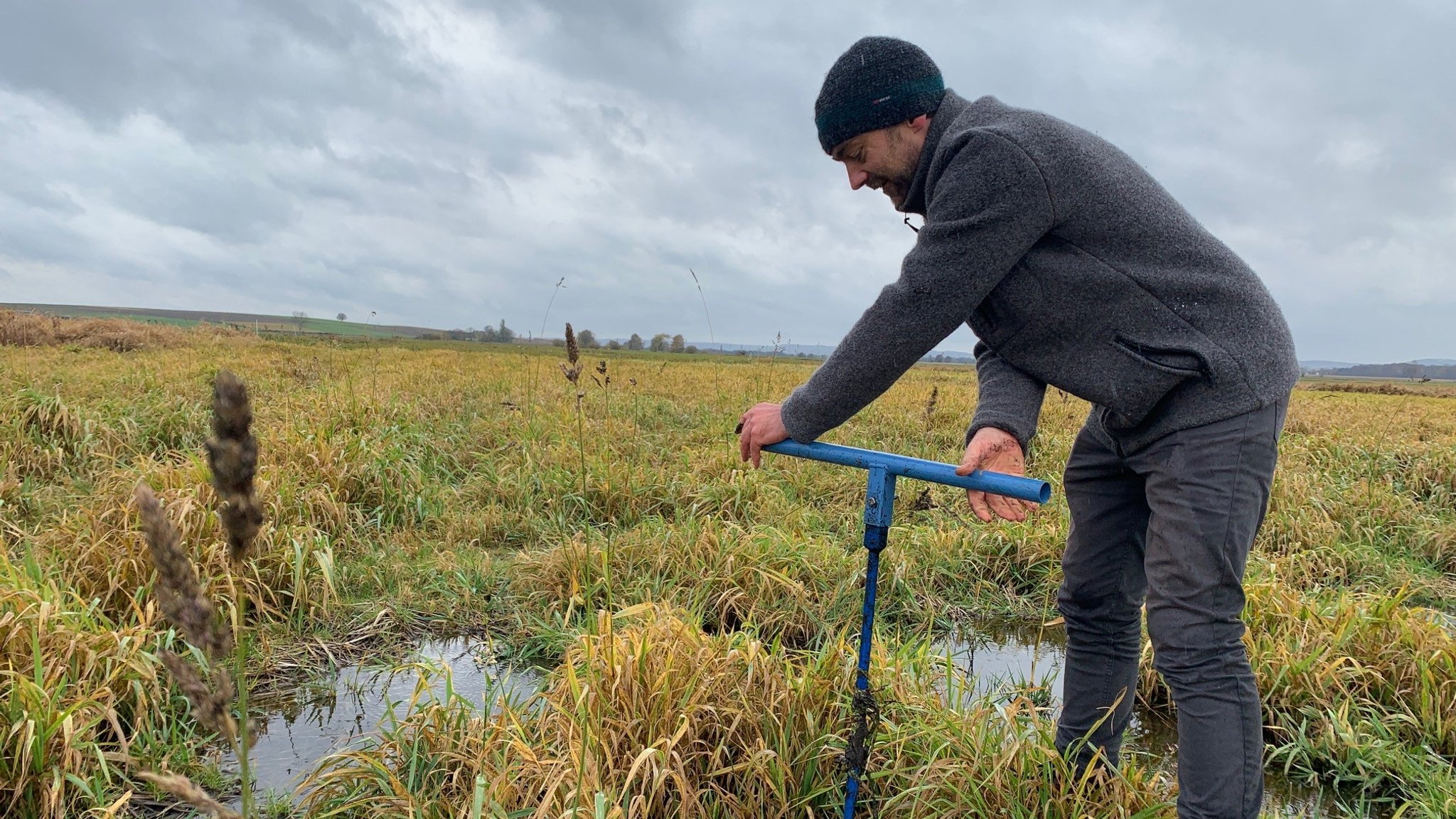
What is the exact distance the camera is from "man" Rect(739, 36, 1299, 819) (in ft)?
5.49

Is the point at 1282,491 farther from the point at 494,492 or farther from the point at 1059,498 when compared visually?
the point at 494,492

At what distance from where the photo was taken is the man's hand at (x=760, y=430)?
1.91 meters

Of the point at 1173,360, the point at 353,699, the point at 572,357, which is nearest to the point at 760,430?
the point at 572,357

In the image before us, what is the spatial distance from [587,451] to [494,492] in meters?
1.06

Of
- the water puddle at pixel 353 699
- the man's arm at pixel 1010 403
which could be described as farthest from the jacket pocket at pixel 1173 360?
the water puddle at pixel 353 699

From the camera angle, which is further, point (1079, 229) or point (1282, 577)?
point (1282, 577)

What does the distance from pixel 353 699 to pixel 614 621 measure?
40.6 inches

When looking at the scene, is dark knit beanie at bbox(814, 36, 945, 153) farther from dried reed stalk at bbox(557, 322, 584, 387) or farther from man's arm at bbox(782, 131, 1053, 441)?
dried reed stalk at bbox(557, 322, 584, 387)

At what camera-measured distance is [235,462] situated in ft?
2.35

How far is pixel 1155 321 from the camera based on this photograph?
67.0 inches

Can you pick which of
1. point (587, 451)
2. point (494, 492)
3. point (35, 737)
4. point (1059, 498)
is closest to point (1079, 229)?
point (35, 737)

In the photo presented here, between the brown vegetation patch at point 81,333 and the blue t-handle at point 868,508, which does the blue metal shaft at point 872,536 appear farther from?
the brown vegetation patch at point 81,333

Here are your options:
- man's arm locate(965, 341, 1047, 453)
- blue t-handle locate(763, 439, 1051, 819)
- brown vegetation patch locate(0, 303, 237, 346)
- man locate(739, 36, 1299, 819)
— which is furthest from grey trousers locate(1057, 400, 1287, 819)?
brown vegetation patch locate(0, 303, 237, 346)

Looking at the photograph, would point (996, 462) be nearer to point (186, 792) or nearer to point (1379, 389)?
point (186, 792)
